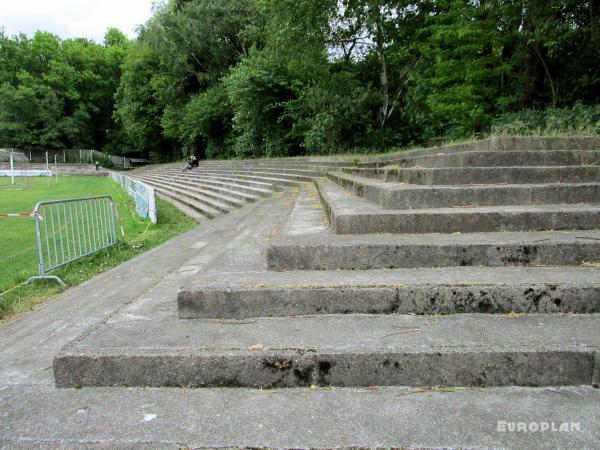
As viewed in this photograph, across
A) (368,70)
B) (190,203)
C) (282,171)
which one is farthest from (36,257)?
(368,70)

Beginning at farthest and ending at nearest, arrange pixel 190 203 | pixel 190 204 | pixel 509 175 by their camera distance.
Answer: pixel 190 203 < pixel 190 204 < pixel 509 175

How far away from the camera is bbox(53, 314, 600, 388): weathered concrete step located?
201 centimetres

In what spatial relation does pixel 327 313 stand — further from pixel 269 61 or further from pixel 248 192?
pixel 269 61

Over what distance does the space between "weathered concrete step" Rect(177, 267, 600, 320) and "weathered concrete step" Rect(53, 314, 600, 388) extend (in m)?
0.12

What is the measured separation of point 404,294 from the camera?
2.51 meters

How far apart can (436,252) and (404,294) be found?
606 mm

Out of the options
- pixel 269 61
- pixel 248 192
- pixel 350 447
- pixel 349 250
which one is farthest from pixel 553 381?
pixel 269 61

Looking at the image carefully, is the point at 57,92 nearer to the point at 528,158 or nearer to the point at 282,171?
the point at 282,171

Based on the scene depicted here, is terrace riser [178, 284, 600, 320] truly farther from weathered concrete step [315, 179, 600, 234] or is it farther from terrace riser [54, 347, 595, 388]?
weathered concrete step [315, 179, 600, 234]

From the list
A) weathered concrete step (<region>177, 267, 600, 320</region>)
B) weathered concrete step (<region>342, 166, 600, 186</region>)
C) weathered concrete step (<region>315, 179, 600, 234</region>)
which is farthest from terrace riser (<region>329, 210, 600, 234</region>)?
weathered concrete step (<region>342, 166, 600, 186</region>)

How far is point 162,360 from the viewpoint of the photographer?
6.96 ft

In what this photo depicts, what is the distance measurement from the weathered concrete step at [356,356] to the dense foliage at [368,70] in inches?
231

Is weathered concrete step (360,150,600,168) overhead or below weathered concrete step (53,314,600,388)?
overhead

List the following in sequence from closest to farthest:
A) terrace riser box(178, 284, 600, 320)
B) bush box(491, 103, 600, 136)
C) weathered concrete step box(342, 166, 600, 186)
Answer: terrace riser box(178, 284, 600, 320)
weathered concrete step box(342, 166, 600, 186)
bush box(491, 103, 600, 136)
